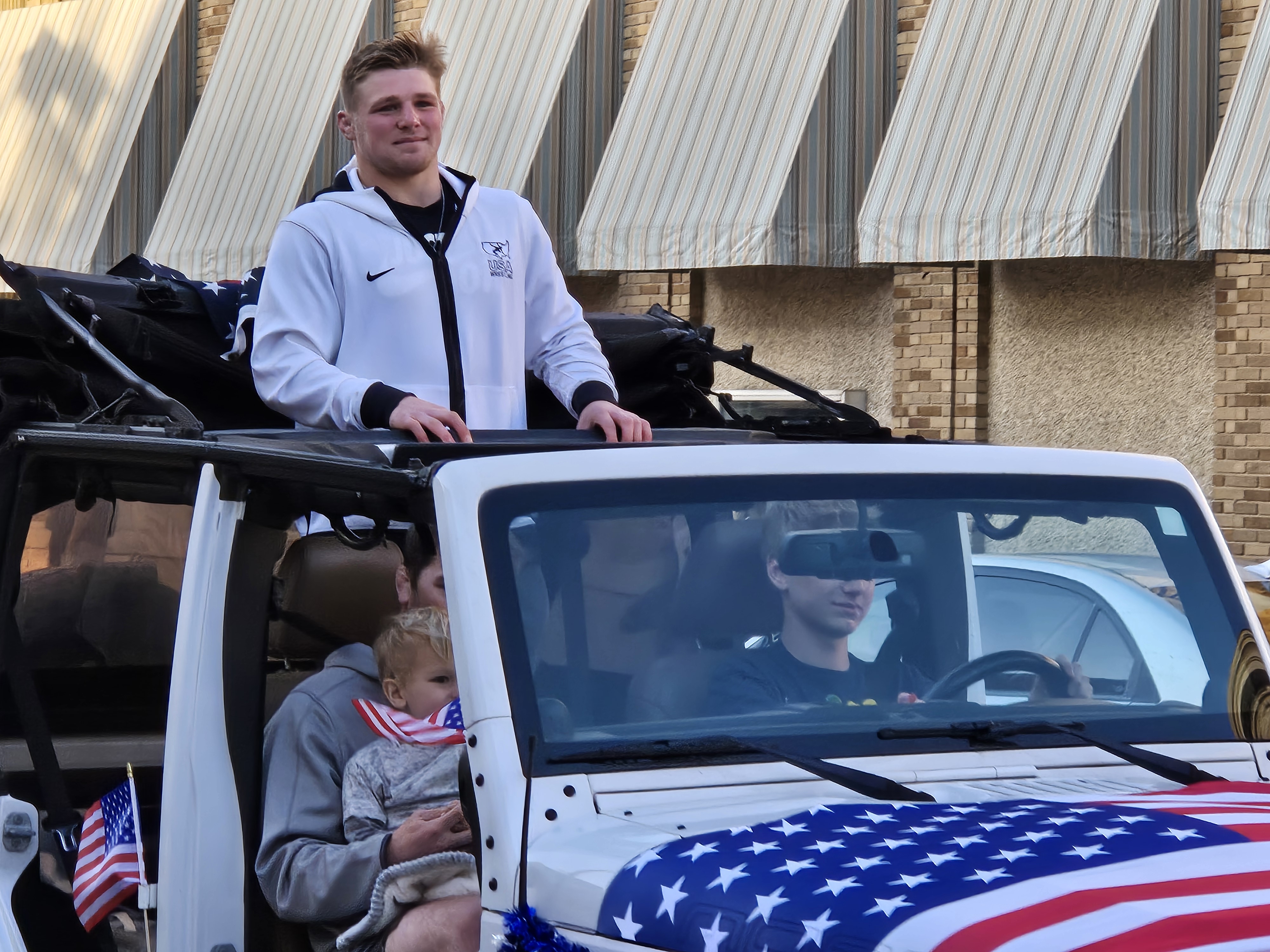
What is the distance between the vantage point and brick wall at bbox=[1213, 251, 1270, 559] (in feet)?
37.4

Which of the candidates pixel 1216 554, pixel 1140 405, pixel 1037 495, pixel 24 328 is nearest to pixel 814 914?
pixel 1037 495

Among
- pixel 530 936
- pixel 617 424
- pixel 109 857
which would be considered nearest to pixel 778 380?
pixel 617 424

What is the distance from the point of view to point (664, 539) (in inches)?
99.0

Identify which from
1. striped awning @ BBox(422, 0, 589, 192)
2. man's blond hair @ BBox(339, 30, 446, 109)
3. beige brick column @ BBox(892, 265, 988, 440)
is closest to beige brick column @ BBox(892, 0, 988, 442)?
beige brick column @ BBox(892, 265, 988, 440)

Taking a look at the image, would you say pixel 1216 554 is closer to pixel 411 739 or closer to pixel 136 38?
pixel 411 739

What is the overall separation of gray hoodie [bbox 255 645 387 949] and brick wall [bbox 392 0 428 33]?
1476 centimetres

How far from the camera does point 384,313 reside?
3.53 metres

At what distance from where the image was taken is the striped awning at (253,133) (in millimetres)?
17453

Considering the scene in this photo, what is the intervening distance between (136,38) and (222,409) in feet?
56.5

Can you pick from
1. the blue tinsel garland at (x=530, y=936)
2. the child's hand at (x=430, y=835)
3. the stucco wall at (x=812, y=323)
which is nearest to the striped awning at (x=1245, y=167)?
the stucco wall at (x=812, y=323)

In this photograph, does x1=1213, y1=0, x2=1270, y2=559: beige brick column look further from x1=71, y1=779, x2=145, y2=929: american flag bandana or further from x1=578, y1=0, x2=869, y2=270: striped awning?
x1=71, y1=779, x2=145, y2=929: american flag bandana

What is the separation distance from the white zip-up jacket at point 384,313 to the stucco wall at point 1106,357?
9.23 metres

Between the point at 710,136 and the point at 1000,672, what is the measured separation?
38.5 ft

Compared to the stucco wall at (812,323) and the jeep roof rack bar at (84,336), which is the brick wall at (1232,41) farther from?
A: the jeep roof rack bar at (84,336)
